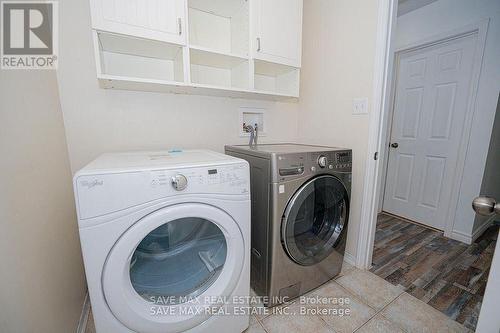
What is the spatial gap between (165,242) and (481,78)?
2756 mm

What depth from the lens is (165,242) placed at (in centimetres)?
91

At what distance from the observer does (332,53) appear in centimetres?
160

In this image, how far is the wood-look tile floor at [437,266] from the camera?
4.10ft

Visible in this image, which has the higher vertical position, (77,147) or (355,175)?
(77,147)

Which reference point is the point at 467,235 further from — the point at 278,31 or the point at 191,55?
the point at 191,55

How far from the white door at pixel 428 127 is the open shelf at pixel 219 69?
6.52 feet

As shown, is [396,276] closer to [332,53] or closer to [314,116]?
[314,116]

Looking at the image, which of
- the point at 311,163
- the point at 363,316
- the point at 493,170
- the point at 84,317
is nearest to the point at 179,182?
the point at 311,163

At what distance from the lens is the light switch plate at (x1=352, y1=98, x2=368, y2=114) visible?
1.41 m

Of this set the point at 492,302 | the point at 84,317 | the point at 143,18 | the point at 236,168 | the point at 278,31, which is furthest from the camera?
the point at 278,31

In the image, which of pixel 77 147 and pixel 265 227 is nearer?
pixel 265 227

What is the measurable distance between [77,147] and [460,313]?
241 centimetres

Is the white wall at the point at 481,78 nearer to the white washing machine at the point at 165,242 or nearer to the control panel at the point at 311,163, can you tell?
the control panel at the point at 311,163

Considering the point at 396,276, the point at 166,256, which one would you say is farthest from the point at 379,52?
the point at 166,256
